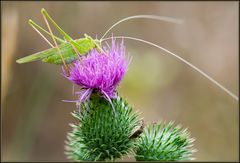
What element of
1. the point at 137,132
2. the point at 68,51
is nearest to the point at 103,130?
the point at 137,132

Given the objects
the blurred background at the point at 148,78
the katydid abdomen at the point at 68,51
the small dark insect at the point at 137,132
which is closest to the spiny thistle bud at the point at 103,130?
the small dark insect at the point at 137,132

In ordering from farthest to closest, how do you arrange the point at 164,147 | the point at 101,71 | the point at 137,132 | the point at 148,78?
the point at 148,78
the point at 164,147
the point at 101,71
the point at 137,132

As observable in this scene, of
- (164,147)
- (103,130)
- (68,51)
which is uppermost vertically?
(68,51)

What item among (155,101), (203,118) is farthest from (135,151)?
(155,101)

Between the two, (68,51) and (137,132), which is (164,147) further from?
(68,51)

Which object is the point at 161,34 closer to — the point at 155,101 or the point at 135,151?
the point at 155,101

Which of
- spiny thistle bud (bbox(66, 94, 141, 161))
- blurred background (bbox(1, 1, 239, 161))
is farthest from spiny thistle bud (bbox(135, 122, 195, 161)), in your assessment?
blurred background (bbox(1, 1, 239, 161))
